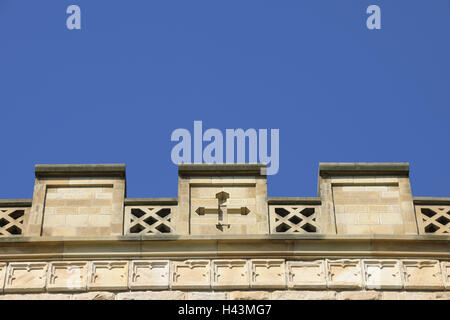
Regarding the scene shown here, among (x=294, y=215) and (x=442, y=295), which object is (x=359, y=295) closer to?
(x=442, y=295)

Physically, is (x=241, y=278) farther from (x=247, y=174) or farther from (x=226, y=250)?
(x=247, y=174)

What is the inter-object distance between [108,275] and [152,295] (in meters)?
0.73

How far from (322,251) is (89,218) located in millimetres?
3392

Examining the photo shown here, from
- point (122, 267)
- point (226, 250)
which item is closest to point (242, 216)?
point (226, 250)

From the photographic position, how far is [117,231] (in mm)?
19031

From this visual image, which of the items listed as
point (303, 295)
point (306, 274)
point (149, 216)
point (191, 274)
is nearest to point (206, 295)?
point (191, 274)

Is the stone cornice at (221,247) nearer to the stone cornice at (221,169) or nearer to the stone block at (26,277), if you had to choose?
the stone block at (26,277)

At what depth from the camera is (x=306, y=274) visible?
18.6 meters

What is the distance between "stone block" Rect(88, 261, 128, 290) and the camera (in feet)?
60.5

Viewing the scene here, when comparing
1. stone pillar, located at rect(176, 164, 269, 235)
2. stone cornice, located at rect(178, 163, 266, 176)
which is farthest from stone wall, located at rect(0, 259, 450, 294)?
stone cornice, located at rect(178, 163, 266, 176)

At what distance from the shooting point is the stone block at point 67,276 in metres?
18.5

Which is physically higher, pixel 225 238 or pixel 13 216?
pixel 13 216
